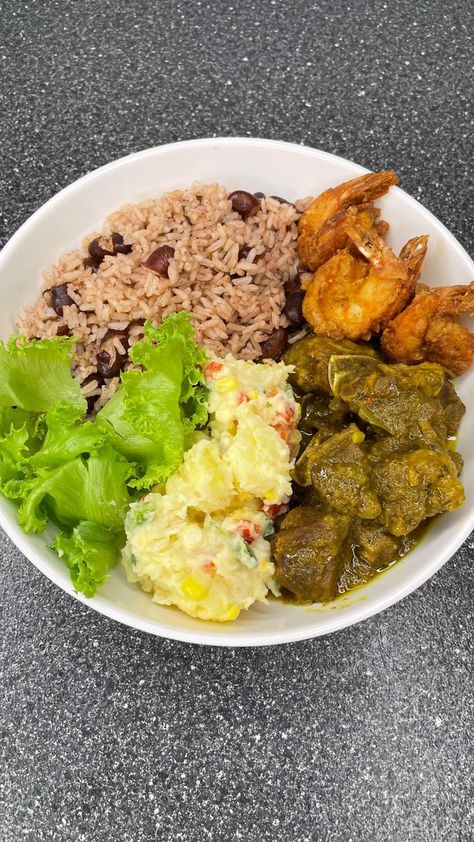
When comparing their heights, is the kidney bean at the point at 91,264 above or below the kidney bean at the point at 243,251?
below

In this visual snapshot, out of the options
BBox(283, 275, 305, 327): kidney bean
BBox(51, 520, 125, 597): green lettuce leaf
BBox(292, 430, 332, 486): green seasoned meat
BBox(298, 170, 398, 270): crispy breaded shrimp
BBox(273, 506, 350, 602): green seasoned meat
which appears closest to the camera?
BBox(51, 520, 125, 597): green lettuce leaf

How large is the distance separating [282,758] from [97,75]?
9.92ft

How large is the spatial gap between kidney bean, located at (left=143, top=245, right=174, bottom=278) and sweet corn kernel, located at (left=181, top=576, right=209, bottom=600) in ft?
3.50

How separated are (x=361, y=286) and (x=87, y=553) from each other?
1277 mm

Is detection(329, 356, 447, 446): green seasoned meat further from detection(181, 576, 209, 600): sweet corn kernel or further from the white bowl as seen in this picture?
detection(181, 576, 209, 600): sweet corn kernel

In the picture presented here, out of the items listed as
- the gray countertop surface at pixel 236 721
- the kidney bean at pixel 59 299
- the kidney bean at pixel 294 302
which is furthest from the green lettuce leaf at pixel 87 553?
the kidney bean at pixel 294 302

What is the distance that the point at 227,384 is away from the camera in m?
2.30

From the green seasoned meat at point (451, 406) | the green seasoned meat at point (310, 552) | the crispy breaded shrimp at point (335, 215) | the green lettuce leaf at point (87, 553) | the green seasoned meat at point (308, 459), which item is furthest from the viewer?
the crispy breaded shrimp at point (335, 215)

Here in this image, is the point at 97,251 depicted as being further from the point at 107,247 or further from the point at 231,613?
the point at 231,613

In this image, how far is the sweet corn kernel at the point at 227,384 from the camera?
230 centimetres

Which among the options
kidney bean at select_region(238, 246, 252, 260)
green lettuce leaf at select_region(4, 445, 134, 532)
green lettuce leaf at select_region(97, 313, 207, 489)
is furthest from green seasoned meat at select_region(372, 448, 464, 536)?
kidney bean at select_region(238, 246, 252, 260)

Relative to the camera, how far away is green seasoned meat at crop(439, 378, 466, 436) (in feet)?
A: 8.00

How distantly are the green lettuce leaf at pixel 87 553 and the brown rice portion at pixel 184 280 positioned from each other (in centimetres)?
50

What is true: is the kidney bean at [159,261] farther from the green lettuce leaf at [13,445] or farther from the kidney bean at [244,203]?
the green lettuce leaf at [13,445]
